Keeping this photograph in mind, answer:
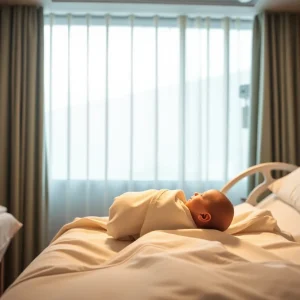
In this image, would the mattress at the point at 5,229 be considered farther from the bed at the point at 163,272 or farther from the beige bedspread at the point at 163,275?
the beige bedspread at the point at 163,275

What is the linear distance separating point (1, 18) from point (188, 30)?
1.29 meters

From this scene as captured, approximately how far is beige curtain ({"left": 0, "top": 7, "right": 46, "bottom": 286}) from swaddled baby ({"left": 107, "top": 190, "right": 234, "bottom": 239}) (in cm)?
133

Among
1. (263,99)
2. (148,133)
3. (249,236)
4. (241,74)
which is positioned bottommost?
(249,236)

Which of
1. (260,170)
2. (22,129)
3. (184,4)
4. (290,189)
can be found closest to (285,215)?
(290,189)

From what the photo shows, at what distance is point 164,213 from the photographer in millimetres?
A: 1423

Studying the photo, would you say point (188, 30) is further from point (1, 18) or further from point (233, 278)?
point (233, 278)

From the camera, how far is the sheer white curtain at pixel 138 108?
279cm

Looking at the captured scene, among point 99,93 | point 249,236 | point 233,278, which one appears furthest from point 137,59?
point 233,278

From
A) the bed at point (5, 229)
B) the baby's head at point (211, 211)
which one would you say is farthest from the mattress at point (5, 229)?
the baby's head at point (211, 211)

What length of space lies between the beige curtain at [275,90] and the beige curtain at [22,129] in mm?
1472

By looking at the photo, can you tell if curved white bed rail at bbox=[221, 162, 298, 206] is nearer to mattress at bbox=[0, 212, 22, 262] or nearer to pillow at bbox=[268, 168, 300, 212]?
pillow at bbox=[268, 168, 300, 212]

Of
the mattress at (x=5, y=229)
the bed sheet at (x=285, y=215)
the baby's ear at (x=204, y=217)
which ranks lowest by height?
the mattress at (x=5, y=229)

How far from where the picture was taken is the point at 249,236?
1480 millimetres

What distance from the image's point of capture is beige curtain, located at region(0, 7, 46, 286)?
263 cm
